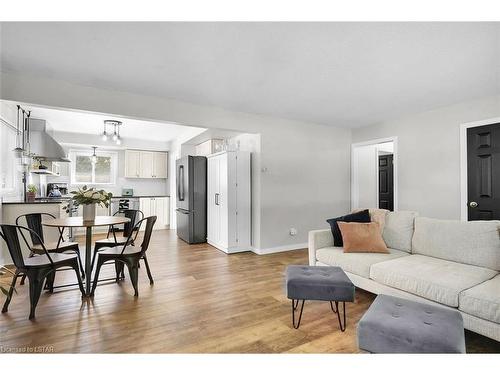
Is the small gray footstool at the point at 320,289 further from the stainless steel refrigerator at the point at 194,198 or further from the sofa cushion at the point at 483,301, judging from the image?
the stainless steel refrigerator at the point at 194,198

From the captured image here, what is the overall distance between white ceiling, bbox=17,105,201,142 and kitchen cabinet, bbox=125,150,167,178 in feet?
1.93

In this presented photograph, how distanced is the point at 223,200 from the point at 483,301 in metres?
3.71

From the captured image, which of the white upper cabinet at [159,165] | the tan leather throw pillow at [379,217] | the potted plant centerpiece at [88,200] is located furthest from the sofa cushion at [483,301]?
the white upper cabinet at [159,165]

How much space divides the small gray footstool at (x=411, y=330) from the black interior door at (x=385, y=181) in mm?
5376

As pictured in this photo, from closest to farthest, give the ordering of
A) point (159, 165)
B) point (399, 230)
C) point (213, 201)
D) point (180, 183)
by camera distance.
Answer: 1. point (399, 230)
2. point (213, 201)
3. point (180, 183)
4. point (159, 165)

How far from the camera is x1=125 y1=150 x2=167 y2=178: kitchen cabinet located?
303 inches

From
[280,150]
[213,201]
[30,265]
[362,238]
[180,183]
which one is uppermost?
[280,150]

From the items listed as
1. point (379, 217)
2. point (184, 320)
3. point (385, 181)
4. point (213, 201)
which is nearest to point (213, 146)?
point (213, 201)

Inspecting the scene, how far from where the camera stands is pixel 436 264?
8.05 ft

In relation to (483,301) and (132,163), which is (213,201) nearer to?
(132,163)

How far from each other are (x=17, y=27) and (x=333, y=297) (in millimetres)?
3286

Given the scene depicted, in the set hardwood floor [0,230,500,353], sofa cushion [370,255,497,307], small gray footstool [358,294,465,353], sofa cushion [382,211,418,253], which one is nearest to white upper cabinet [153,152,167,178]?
hardwood floor [0,230,500,353]

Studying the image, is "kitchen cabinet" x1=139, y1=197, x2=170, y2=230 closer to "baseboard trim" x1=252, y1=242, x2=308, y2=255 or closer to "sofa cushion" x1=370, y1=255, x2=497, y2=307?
"baseboard trim" x1=252, y1=242, x2=308, y2=255

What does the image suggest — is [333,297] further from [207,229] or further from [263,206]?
[207,229]
